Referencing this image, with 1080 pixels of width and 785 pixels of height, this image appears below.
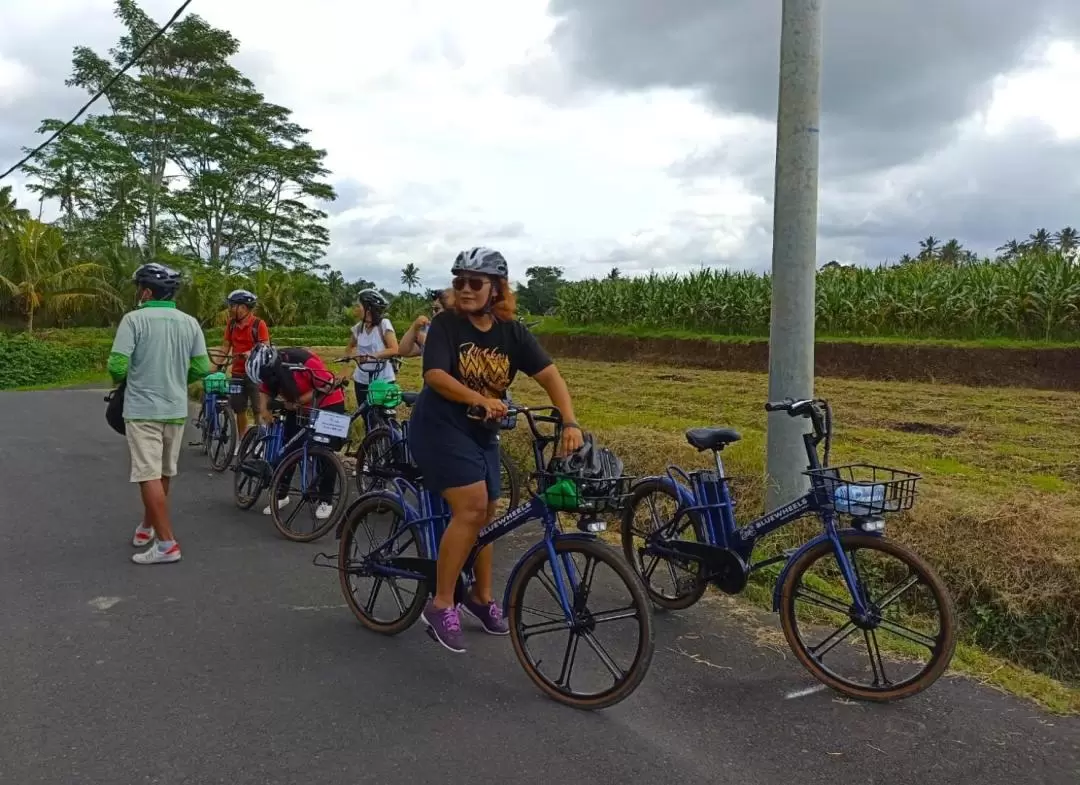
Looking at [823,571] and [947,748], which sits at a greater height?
[823,571]

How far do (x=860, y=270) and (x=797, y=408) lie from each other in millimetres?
19939

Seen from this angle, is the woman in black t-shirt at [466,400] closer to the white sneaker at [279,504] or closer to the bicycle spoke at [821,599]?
the bicycle spoke at [821,599]

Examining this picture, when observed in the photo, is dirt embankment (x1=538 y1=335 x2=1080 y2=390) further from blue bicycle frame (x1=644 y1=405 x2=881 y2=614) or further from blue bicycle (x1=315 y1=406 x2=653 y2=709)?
blue bicycle (x1=315 y1=406 x2=653 y2=709)

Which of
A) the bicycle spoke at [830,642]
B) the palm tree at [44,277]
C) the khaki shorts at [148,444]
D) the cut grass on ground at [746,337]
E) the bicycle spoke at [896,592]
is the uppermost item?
the palm tree at [44,277]

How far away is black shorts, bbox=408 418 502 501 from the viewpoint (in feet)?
11.9

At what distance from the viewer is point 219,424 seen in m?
8.69

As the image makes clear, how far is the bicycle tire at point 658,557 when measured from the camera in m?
4.37

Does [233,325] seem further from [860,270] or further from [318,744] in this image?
[860,270]

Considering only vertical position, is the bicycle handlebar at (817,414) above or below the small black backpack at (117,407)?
above

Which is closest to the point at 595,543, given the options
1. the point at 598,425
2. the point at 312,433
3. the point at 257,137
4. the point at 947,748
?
the point at 947,748

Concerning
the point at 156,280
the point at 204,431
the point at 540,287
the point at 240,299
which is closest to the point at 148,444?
the point at 156,280

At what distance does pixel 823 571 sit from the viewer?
14.3 ft

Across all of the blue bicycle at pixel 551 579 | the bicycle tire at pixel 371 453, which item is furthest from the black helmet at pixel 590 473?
the bicycle tire at pixel 371 453

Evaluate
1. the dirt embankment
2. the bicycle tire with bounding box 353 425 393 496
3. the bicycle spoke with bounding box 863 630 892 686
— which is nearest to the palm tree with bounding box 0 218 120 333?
the dirt embankment
